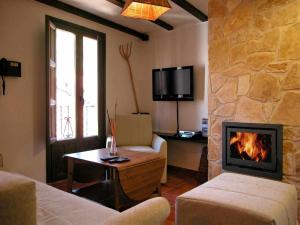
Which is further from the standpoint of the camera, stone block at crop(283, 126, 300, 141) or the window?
the window

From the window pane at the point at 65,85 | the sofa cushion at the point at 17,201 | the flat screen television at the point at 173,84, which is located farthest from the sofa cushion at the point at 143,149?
the sofa cushion at the point at 17,201

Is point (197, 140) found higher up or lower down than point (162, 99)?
lower down

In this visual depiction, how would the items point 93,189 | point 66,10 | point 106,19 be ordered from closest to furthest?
1. point 93,189
2. point 66,10
3. point 106,19

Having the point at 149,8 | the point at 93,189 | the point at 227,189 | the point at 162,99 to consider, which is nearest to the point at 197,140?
the point at 162,99

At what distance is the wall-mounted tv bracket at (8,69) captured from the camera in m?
2.86

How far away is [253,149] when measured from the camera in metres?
2.82

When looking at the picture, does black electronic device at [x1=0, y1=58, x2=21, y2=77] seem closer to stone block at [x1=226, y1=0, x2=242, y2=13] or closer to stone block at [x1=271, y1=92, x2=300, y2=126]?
stone block at [x1=226, y1=0, x2=242, y2=13]

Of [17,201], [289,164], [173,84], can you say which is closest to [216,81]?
[173,84]

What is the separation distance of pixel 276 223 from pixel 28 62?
3061 millimetres

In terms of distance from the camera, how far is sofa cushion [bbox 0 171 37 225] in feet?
2.80

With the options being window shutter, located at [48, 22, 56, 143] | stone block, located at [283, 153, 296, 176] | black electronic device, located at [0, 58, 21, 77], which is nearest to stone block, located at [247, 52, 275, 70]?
stone block, located at [283, 153, 296, 176]

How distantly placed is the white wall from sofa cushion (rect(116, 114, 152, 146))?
1060 millimetres

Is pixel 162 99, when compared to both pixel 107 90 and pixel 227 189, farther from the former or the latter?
pixel 227 189

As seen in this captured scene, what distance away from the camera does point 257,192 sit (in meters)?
1.76
